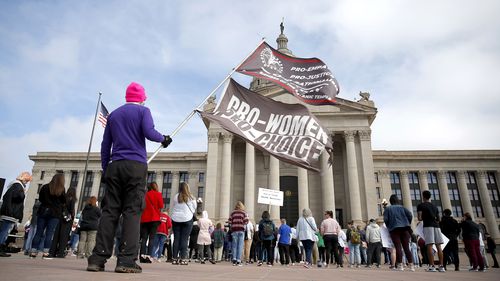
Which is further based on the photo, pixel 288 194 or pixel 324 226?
pixel 288 194

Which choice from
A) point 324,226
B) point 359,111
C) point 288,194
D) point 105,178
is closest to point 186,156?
point 288,194

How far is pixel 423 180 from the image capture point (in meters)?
43.7

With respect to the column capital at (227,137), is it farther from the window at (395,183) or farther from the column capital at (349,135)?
the window at (395,183)

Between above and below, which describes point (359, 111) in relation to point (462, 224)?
above

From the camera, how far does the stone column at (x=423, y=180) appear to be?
43500mm

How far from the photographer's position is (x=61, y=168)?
48.2 meters

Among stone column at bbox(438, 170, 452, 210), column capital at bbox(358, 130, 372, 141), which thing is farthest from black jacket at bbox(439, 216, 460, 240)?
stone column at bbox(438, 170, 452, 210)

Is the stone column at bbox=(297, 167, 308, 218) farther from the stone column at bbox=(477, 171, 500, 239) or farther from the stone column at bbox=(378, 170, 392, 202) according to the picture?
the stone column at bbox=(477, 171, 500, 239)

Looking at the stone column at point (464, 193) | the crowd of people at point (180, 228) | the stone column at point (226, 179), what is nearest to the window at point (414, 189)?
the stone column at point (464, 193)

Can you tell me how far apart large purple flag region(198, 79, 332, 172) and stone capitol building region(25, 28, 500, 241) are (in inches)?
506

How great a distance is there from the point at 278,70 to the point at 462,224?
751 cm

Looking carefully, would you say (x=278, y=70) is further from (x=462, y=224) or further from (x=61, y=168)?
(x=61, y=168)

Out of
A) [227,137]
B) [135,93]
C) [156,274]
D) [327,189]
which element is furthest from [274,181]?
[156,274]

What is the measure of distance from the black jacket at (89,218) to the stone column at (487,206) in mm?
48602
